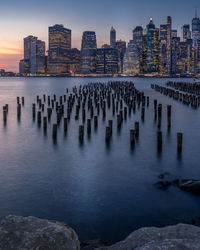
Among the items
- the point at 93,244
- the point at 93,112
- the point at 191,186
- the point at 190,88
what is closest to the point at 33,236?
the point at 93,244

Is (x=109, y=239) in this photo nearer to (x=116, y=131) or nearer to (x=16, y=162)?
(x=16, y=162)

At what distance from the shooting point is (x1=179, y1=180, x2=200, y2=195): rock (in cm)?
998

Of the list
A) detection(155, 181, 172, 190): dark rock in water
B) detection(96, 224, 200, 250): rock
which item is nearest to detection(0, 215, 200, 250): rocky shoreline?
detection(96, 224, 200, 250): rock

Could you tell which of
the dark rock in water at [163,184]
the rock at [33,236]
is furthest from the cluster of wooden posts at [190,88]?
the rock at [33,236]

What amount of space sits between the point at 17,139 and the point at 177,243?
17329 millimetres

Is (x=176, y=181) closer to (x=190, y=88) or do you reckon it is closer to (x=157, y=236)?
(x=157, y=236)

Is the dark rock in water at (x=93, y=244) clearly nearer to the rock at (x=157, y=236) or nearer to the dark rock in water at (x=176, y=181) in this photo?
the rock at (x=157, y=236)

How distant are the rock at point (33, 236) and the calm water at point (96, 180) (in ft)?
10.6

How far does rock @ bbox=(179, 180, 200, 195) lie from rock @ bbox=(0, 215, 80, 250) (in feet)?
21.9

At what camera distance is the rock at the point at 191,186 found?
9.98 metres

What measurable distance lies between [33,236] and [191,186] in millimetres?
7599

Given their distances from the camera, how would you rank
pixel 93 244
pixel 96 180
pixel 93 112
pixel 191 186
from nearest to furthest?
pixel 93 244, pixel 191 186, pixel 96 180, pixel 93 112

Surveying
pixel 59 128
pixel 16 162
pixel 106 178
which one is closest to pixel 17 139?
pixel 59 128

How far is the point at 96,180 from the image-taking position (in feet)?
39.0
